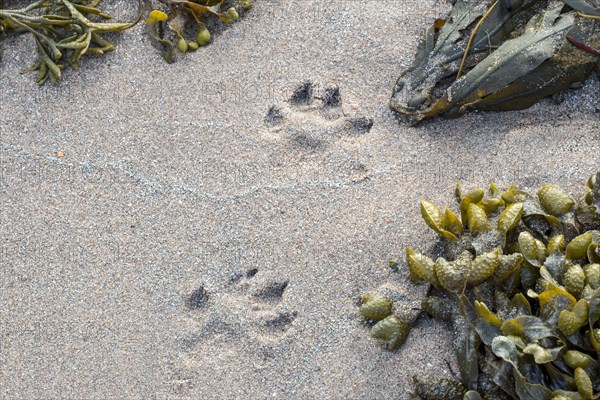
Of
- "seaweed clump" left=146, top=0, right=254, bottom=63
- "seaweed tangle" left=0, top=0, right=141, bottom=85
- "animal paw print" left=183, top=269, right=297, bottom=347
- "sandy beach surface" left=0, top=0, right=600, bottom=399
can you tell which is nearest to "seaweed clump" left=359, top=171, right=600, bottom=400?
"sandy beach surface" left=0, top=0, right=600, bottom=399

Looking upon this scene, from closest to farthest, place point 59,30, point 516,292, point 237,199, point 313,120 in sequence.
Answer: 1. point 516,292
2. point 237,199
3. point 313,120
4. point 59,30

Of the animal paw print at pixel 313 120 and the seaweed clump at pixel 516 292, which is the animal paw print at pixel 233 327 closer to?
the seaweed clump at pixel 516 292

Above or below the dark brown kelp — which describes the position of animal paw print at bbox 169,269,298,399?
below

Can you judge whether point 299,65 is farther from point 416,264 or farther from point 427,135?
point 416,264

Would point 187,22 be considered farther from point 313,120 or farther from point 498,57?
point 498,57

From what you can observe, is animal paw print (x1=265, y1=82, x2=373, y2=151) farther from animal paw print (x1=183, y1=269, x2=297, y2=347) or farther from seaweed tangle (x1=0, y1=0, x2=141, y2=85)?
seaweed tangle (x1=0, y1=0, x2=141, y2=85)

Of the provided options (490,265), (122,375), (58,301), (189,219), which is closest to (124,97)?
(189,219)

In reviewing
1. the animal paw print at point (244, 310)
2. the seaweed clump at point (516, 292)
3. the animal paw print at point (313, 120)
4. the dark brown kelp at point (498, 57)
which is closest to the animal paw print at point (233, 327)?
the animal paw print at point (244, 310)

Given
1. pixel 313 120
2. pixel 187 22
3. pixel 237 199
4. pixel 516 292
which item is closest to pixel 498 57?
pixel 313 120
